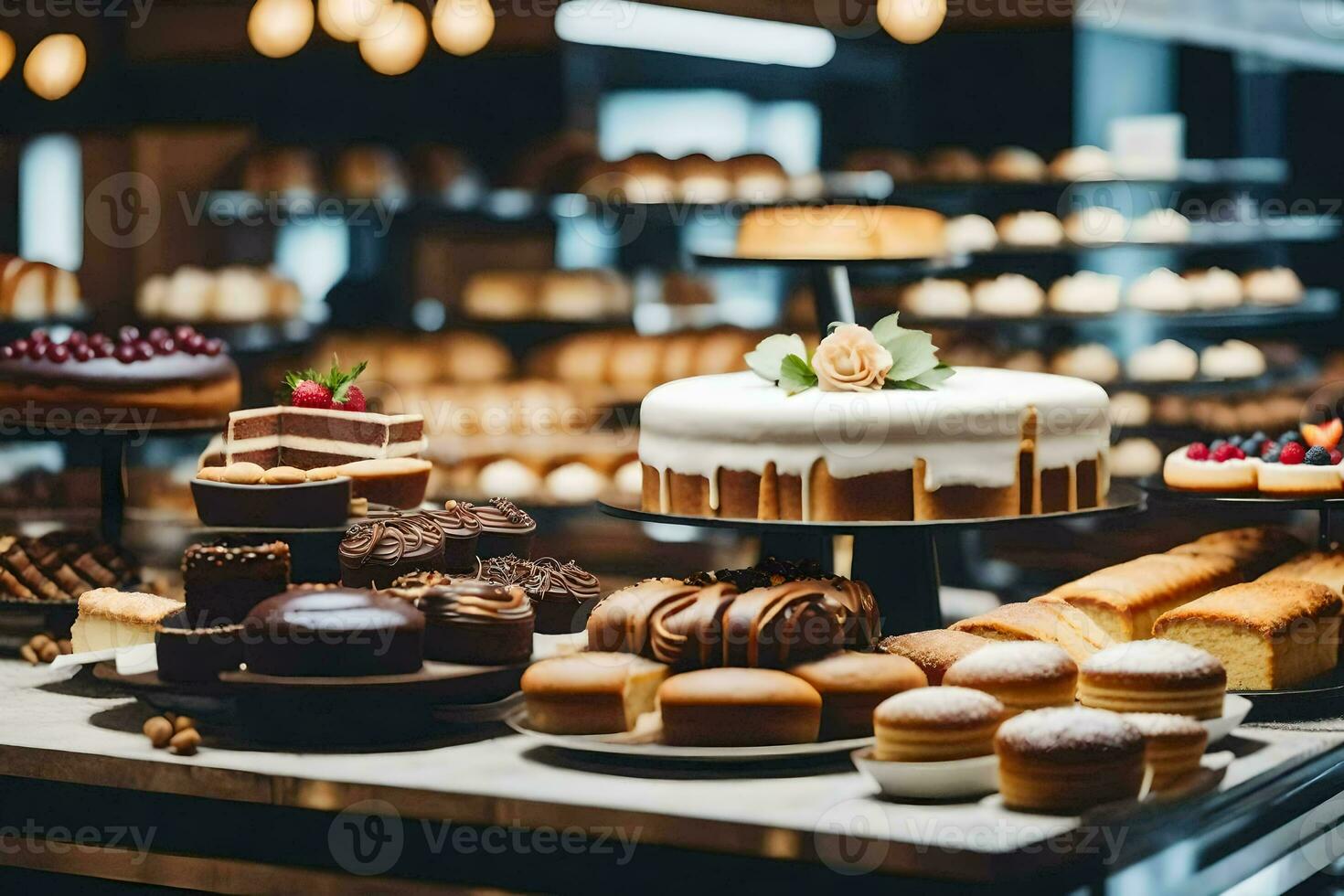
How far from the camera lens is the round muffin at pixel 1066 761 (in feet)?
7.88

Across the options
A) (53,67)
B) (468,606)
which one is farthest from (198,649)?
(53,67)

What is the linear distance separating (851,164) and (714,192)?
3.25 ft

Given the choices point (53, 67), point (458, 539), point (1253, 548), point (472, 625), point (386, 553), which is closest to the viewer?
point (472, 625)

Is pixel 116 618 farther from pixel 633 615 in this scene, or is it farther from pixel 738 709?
pixel 738 709

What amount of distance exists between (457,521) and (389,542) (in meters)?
0.17

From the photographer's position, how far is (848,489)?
134 inches

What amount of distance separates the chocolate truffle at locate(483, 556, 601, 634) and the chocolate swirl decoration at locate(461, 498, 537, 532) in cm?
6

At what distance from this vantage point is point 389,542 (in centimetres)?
318

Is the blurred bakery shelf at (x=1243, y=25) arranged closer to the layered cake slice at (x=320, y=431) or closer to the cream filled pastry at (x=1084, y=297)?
the cream filled pastry at (x=1084, y=297)

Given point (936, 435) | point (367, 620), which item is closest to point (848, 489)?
point (936, 435)

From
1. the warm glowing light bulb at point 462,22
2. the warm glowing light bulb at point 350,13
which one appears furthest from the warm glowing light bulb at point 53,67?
the warm glowing light bulb at point 462,22

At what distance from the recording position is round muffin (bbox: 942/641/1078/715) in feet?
8.87

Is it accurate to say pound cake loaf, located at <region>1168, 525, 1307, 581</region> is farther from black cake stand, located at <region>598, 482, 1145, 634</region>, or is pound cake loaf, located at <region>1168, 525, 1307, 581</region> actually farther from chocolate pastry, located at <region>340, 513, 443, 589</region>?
chocolate pastry, located at <region>340, 513, 443, 589</region>

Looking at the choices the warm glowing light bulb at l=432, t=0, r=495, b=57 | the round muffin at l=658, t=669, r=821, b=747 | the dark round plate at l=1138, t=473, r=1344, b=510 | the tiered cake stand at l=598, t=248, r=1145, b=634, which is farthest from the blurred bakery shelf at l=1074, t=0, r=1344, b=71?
the round muffin at l=658, t=669, r=821, b=747
